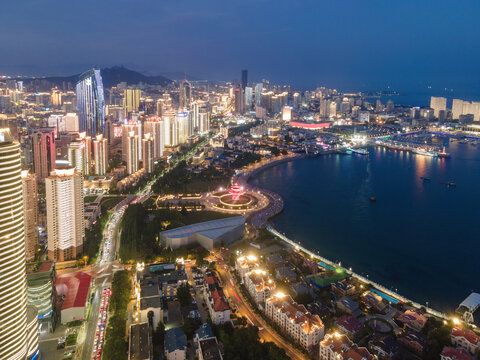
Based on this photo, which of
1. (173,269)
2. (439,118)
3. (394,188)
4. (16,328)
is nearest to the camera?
(16,328)

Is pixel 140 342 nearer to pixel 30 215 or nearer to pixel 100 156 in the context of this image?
pixel 30 215

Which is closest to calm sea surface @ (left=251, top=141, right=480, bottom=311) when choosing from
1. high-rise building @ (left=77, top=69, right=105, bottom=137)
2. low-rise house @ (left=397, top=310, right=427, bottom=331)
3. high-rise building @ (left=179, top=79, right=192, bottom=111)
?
low-rise house @ (left=397, top=310, right=427, bottom=331)

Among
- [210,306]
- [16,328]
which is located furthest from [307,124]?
[16,328]

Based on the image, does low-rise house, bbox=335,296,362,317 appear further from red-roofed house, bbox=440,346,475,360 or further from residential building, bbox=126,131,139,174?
residential building, bbox=126,131,139,174

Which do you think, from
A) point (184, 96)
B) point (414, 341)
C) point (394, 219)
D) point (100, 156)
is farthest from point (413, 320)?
point (184, 96)

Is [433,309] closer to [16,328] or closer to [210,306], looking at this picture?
[210,306]

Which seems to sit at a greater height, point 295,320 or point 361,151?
point 361,151
